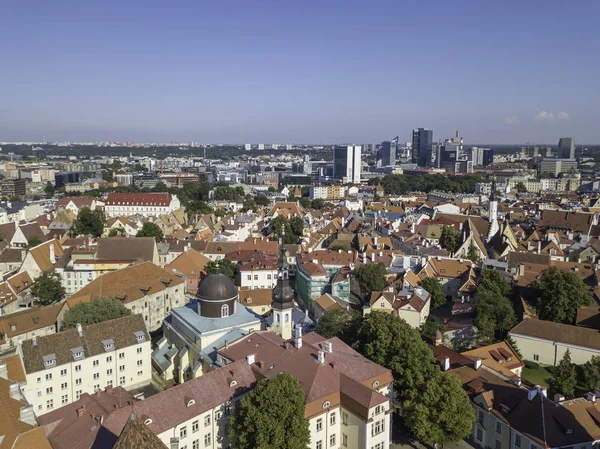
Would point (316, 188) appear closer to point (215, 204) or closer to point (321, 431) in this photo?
point (215, 204)

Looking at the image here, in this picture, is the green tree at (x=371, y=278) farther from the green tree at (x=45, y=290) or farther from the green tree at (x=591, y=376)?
the green tree at (x=45, y=290)

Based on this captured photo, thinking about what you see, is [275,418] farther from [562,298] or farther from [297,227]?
[297,227]

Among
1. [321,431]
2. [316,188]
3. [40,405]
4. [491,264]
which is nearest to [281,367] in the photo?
[321,431]

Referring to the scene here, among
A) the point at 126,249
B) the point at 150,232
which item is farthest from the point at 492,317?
the point at 150,232

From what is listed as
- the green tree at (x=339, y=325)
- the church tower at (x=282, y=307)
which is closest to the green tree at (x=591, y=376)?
the green tree at (x=339, y=325)

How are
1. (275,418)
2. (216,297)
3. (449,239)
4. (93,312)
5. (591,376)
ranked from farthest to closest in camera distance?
(449,239), (93,312), (216,297), (591,376), (275,418)

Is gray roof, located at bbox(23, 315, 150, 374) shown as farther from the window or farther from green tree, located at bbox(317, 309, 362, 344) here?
the window
